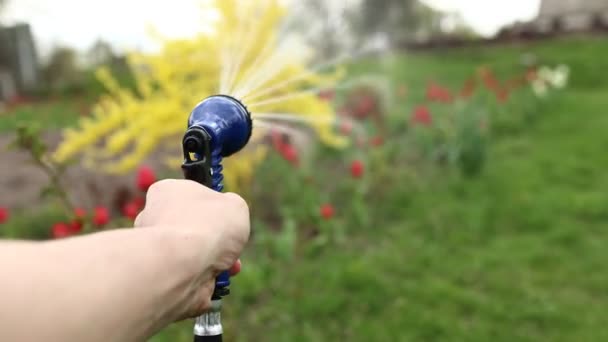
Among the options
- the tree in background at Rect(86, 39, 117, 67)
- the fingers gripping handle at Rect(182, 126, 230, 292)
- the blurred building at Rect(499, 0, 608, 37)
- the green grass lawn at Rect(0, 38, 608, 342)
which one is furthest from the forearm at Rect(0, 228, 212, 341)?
the blurred building at Rect(499, 0, 608, 37)

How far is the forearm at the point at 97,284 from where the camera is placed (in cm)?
50

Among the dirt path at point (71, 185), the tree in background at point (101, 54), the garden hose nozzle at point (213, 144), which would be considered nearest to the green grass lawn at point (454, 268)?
the dirt path at point (71, 185)

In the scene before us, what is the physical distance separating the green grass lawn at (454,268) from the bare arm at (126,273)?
1700mm

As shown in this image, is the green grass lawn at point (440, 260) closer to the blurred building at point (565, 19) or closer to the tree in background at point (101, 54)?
the tree in background at point (101, 54)

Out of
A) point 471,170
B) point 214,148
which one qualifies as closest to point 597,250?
point 471,170

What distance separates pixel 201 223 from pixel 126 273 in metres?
0.11

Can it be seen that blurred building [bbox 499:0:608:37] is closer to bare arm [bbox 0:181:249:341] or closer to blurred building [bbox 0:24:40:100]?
blurred building [bbox 0:24:40:100]

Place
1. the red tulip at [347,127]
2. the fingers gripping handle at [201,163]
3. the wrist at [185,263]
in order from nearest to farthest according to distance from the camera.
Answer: the wrist at [185,263] < the fingers gripping handle at [201,163] < the red tulip at [347,127]

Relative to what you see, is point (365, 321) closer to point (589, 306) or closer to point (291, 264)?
point (291, 264)

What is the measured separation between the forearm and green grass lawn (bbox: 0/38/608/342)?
175cm

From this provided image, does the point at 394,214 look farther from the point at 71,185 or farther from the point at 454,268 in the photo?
the point at 71,185

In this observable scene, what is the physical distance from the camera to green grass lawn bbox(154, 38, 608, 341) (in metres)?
2.48

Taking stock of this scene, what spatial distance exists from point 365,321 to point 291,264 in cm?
59

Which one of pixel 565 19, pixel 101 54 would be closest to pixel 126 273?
pixel 101 54
